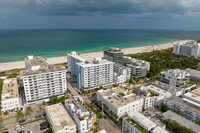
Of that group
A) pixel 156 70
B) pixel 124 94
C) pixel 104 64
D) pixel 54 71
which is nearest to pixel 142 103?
pixel 124 94

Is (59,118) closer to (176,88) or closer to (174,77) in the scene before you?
(176,88)

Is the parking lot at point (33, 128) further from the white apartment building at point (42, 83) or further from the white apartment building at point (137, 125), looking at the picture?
the white apartment building at point (137, 125)

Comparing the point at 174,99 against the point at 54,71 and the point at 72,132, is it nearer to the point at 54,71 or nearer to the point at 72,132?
the point at 72,132

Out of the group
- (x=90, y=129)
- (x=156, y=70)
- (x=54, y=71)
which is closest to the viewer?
(x=90, y=129)

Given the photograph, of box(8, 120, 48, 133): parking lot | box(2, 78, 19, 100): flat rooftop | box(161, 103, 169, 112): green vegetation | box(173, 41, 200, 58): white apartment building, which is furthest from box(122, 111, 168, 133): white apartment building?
box(173, 41, 200, 58): white apartment building

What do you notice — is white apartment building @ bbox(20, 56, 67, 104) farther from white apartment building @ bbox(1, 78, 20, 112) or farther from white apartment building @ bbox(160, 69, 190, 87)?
white apartment building @ bbox(160, 69, 190, 87)

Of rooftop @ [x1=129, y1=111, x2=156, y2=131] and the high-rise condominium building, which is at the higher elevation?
the high-rise condominium building
